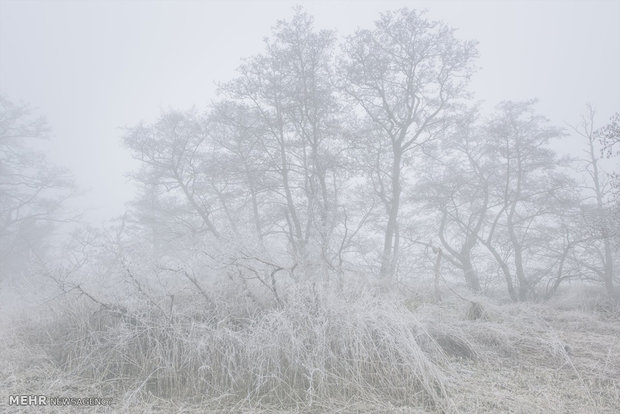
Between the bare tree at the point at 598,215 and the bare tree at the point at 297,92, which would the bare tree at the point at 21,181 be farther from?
the bare tree at the point at 598,215

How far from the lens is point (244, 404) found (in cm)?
335

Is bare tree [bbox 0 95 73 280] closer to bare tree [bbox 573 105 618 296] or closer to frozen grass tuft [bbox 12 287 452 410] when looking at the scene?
frozen grass tuft [bbox 12 287 452 410]

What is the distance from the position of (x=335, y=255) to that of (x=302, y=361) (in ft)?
10.4

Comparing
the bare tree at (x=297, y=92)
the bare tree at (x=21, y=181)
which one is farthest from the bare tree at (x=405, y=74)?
the bare tree at (x=21, y=181)

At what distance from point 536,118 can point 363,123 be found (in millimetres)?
5769

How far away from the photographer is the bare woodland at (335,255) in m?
3.65

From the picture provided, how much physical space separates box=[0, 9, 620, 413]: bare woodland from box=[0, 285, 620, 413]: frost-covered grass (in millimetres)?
26

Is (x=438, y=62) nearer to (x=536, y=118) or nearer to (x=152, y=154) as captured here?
(x=536, y=118)

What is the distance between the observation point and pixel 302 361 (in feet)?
12.1

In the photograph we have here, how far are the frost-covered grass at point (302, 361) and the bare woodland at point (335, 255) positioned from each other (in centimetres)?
3

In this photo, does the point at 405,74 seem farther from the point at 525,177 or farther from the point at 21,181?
the point at 21,181

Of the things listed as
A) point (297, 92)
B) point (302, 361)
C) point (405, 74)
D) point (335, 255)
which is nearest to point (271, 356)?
point (302, 361)

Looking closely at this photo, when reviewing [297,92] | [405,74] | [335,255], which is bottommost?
[335,255]

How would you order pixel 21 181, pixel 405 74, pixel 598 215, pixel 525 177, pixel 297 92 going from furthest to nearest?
pixel 21 181 → pixel 525 177 → pixel 405 74 → pixel 297 92 → pixel 598 215
